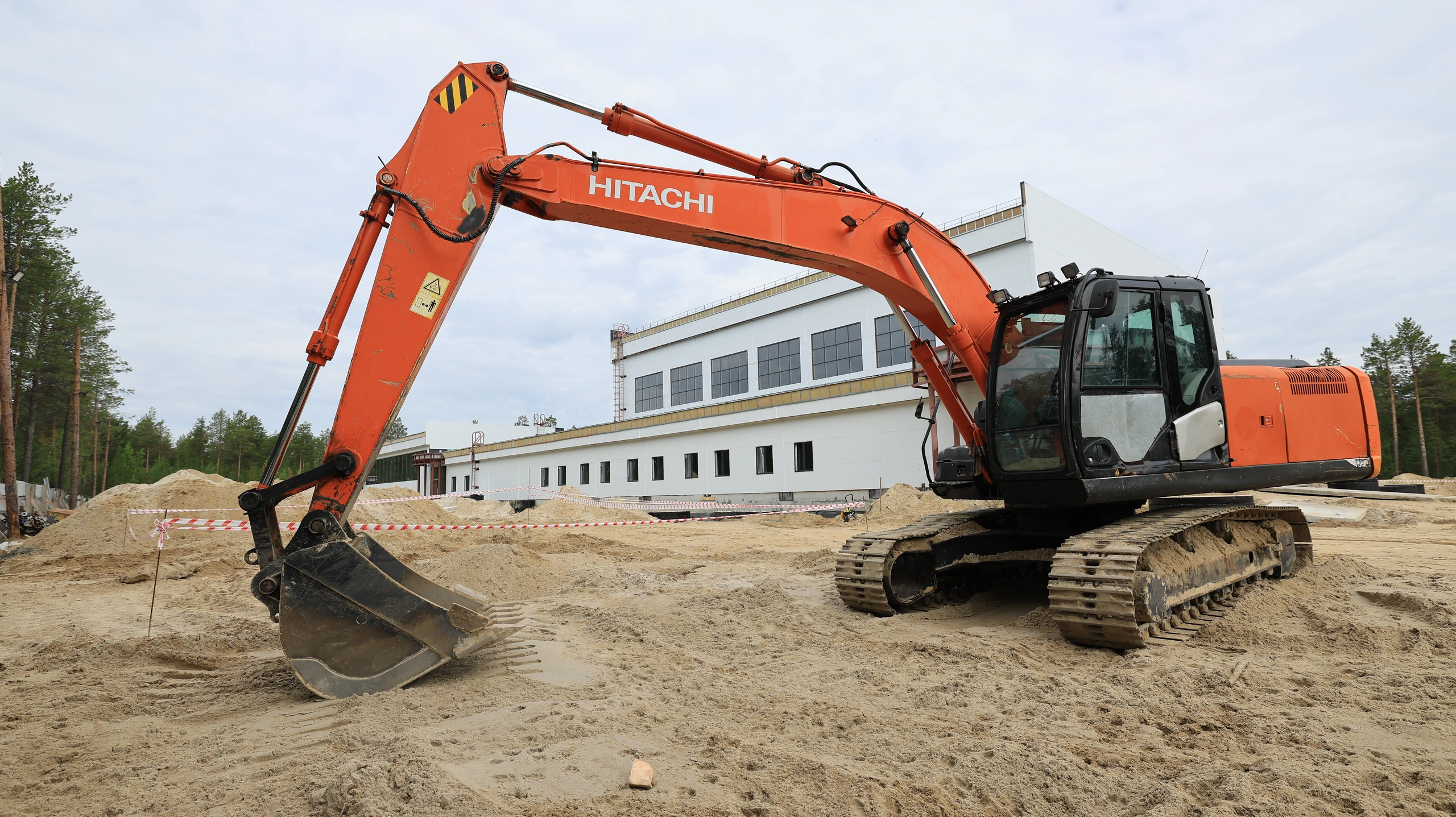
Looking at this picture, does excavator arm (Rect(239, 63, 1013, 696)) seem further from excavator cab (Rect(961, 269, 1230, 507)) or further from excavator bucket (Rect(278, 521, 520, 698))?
excavator cab (Rect(961, 269, 1230, 507))

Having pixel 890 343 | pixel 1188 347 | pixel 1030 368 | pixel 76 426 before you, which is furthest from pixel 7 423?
pixel 890 343

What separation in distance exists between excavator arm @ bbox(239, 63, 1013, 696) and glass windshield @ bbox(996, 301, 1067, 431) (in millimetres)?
289

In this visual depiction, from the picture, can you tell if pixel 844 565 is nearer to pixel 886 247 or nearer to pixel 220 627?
pixel 886 247

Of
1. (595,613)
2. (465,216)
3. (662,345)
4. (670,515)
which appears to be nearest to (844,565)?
(595,613)

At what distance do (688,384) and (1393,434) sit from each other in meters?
35.1

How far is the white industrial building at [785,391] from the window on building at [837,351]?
0.15 feet

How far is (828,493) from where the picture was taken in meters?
26.4

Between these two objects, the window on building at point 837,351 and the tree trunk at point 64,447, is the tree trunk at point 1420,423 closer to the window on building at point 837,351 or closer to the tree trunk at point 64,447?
the window on building at point 837,351

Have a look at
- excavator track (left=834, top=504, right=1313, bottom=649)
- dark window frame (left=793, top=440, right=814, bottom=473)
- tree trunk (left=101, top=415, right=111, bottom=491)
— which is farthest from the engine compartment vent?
tree trunk (left=101, top=415, right=111, bottom=491)

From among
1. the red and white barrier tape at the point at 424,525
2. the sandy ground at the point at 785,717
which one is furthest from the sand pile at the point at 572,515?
the sandy ground at the point at 785,717

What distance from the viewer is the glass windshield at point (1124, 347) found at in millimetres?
5676

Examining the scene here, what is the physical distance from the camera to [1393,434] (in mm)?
36406

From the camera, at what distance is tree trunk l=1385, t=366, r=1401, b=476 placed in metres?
35.5

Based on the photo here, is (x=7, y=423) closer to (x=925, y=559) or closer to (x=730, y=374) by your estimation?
(x=925, y=559)
